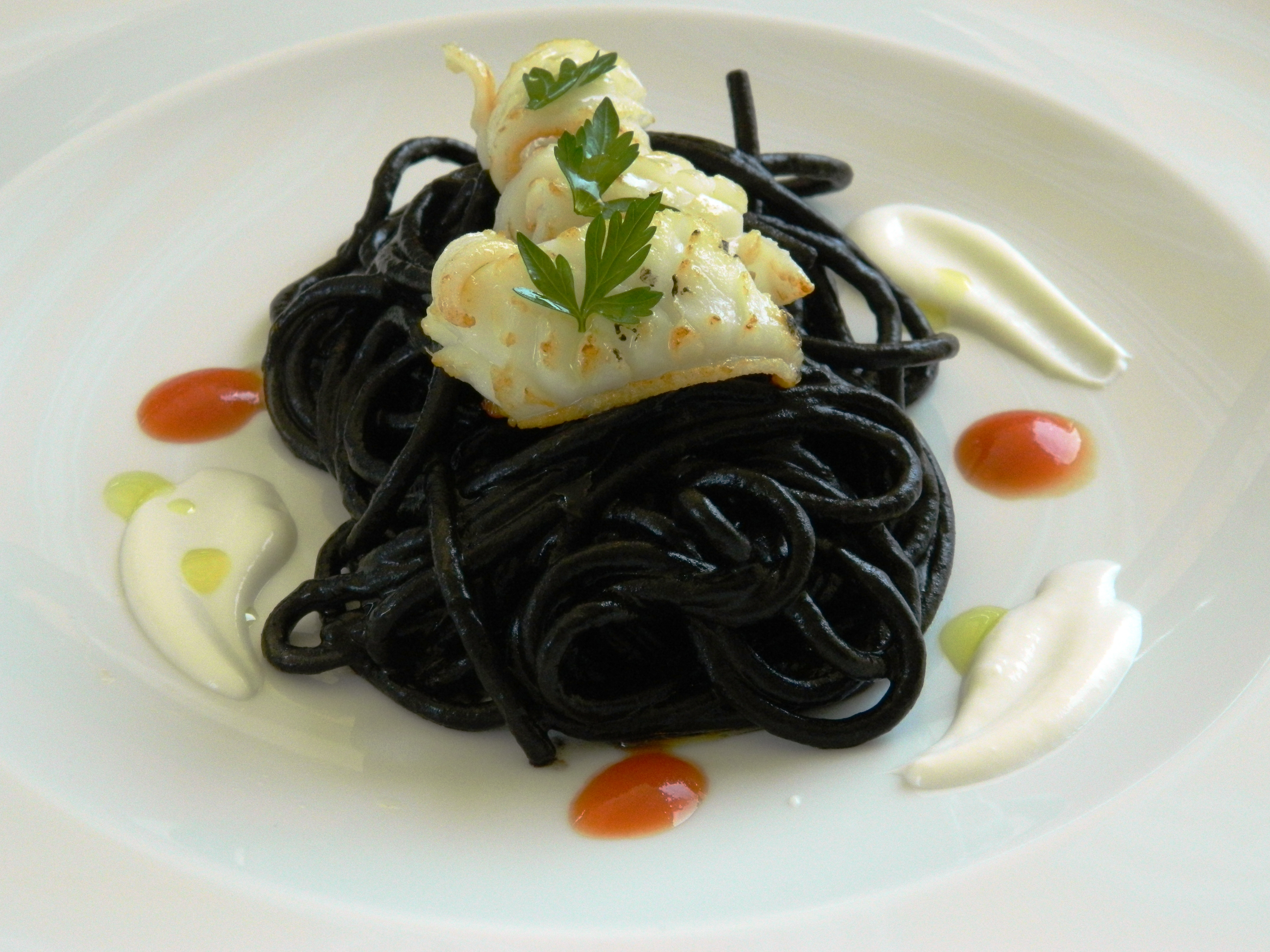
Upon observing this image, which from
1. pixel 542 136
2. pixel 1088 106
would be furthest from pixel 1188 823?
pixel 1088 106

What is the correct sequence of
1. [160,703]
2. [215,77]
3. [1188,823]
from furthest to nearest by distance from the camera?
[215,77], [160,703], [1188,823]

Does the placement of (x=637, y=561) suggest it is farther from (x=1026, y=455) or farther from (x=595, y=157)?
(x=1026, y=455)

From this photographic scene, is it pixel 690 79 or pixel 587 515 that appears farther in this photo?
pixel 690 79

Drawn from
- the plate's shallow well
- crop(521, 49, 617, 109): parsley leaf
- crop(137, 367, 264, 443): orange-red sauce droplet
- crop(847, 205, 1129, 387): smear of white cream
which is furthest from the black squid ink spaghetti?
crop(847, 205, 1129, 387): smear of white cream

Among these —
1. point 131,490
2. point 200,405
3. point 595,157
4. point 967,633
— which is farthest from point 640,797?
point 200,405

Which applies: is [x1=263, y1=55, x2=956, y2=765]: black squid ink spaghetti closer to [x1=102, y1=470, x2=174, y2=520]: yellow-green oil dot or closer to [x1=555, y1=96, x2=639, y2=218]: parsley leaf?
[x1=555, y1=96, x2=639, y2=218]: parsley leaf

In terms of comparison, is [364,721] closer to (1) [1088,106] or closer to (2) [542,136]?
(2) [542,136]
